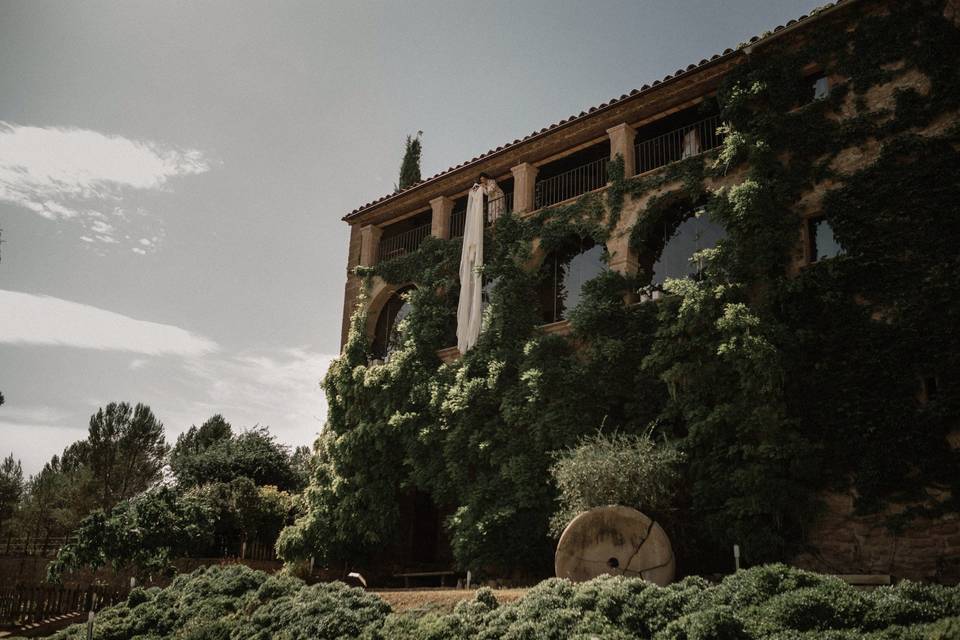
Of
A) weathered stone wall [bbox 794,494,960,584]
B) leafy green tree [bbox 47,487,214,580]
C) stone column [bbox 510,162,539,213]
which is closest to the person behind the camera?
weathered stone wall [bbox 794,494,960,584]

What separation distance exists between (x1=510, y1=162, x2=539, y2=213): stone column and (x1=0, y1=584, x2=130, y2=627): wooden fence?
13761 mm

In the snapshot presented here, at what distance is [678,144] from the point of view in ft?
58.8

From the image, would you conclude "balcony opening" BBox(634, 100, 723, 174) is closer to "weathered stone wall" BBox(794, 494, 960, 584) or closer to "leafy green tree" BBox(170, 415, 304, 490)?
"weathered stone wall" BBox(794, 494, 960, 584)

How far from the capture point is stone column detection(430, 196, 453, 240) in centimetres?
2162

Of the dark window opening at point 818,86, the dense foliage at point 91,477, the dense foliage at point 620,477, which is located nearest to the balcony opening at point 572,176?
the dark window opening at point 818,86

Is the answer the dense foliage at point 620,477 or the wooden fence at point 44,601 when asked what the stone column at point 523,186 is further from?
the wooden fence at point 44,601

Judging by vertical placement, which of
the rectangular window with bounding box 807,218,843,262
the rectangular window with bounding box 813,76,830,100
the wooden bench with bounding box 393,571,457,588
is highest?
the rectangular window with bounding box 813,76,830,100

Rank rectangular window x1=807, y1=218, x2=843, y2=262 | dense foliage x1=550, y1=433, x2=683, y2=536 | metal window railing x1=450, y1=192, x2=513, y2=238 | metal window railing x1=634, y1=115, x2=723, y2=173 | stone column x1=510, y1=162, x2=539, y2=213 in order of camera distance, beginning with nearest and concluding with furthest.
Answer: dense foliage x1=550, y1=433, x2=683, y2=536, rectangular window x1=807, y1=218, x2=843, y2=262, metal window railing x1=634, y1=115, x2=723, y2=173, stone column x1=510, y1=162, x2=539, y2=213, metal window railing x1=450, y1=192, x2=513, y2=238

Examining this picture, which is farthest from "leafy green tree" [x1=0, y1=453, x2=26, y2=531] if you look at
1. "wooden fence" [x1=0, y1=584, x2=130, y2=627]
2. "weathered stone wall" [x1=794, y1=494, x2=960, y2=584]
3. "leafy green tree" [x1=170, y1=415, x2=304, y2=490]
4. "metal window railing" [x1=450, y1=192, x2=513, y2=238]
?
"weathered stone wall" [x1=794, y1=494, x2=960, y2=584]

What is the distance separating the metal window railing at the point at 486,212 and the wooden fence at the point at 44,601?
12.7 meters

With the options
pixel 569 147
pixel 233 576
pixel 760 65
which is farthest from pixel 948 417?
pixel 233 576

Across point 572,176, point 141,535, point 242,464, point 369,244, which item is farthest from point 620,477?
point 242,464

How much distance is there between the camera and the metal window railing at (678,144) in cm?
1702

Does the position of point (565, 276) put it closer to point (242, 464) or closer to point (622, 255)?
point (622, 255)
